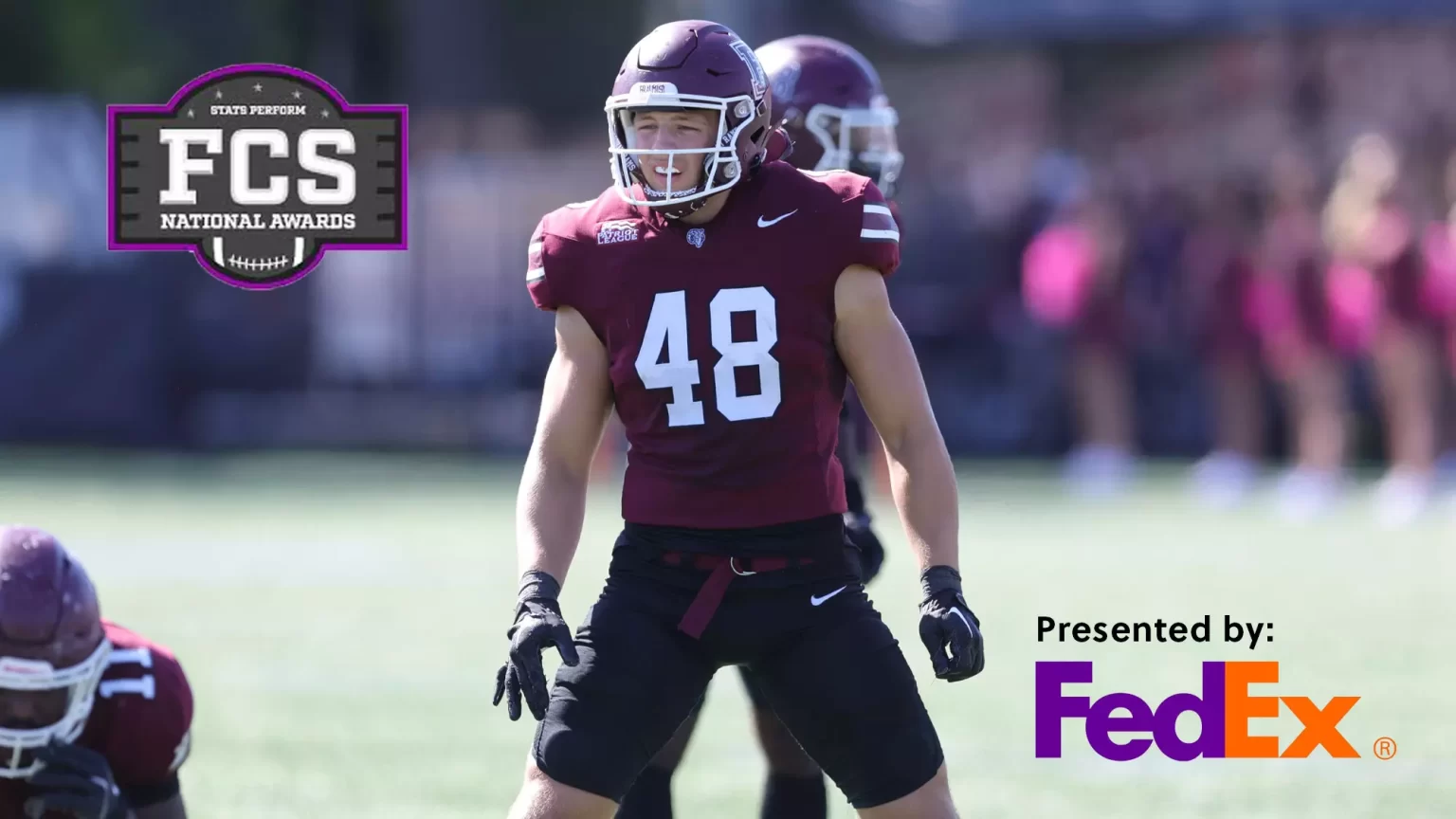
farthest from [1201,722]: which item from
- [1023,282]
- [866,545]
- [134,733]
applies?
[1023,282]

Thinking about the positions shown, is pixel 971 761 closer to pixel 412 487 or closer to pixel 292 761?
pixel 292 761

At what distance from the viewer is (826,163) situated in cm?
480

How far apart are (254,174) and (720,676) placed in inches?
131

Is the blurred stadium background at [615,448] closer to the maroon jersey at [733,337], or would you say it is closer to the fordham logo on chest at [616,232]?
the maroon jersey at [733,337]

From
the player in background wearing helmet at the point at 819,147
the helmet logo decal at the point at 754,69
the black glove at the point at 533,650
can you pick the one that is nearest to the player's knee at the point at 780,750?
the player in background wearing helmet at the point at 819,147

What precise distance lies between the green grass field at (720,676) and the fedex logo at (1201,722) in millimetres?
57

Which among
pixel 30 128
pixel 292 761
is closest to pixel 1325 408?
pixel 292 761

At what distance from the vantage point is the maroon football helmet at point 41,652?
380cm

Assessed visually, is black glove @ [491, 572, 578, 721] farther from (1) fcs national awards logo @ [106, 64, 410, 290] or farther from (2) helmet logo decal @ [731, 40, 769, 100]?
(1) fcs national awards logo @ [106, 64, 410, 290]

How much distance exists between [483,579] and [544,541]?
5.86m

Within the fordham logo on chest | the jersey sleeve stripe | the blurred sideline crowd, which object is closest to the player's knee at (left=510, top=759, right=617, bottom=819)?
the fordham logo on chest

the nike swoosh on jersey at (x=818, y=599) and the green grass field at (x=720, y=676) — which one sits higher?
the nike swoosh on jersey at (x=818, y=599)

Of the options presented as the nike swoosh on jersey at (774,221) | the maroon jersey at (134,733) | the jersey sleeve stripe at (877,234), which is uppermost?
the nike swoosh on jersey at (774,221)

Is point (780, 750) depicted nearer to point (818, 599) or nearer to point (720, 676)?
point (818, 599)
